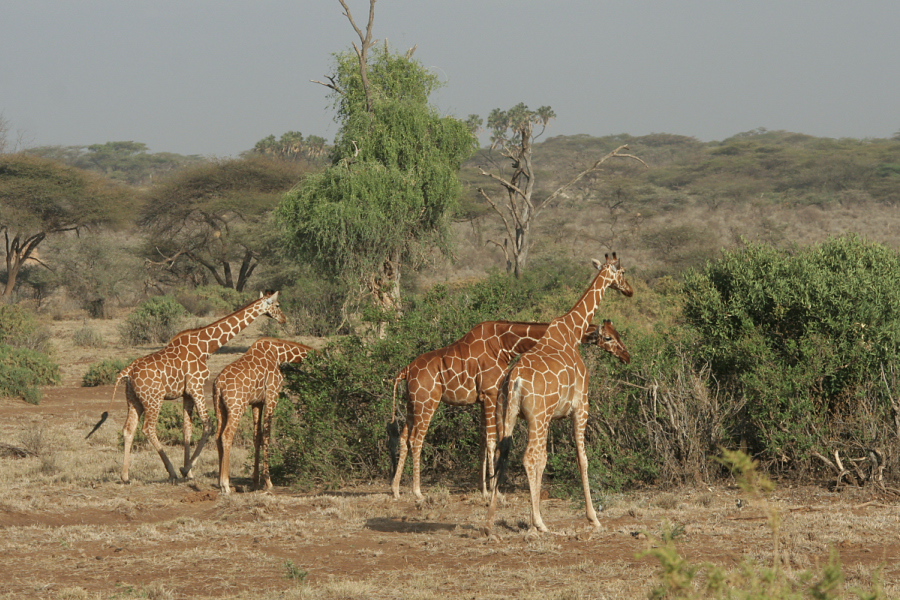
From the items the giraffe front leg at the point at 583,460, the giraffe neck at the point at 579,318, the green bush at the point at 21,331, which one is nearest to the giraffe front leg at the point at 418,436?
the giraffe neck at the point at 579,318

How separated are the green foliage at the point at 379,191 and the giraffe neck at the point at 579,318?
1228 centimetres

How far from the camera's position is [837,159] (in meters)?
58.0

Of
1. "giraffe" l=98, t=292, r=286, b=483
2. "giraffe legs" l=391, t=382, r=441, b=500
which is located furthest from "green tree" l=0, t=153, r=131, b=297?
"giraffe legs" l=391, t=382, r=441, b=500

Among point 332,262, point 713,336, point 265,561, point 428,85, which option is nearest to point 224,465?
point 265,561

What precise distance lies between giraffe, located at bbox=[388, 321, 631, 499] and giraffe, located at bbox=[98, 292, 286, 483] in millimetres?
2769

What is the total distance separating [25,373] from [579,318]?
46.5 ft

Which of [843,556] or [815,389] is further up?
[815,389]

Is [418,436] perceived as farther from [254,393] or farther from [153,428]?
[153,428]

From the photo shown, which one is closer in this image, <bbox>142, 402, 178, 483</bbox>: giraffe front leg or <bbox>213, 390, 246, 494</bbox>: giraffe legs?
<bbox>213, 390, 246, 494</bbox>: giraffe legs

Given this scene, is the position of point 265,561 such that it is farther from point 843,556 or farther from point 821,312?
point 821,312

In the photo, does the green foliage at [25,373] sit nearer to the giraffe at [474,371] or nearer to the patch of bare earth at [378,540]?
the patch of bare earth at [378,540]

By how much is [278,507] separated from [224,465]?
3.54 feet

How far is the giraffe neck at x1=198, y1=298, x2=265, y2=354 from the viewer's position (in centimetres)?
1079

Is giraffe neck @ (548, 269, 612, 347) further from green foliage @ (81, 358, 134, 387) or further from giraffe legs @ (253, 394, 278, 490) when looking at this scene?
green foliage @ (81, 358, 134, 387)
